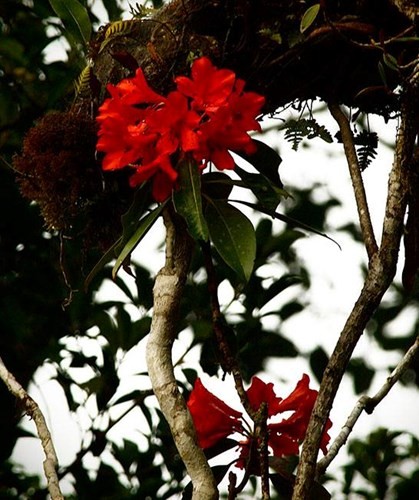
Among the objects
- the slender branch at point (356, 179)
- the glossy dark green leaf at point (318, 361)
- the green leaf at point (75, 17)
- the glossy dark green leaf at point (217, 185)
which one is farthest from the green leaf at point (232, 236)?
the glossy dark green leaf at point (318, 361)

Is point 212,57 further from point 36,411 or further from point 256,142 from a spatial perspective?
point 36,411

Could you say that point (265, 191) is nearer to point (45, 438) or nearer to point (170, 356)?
point (170, 356)

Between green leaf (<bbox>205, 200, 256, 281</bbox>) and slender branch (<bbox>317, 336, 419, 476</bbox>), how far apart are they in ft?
0.75

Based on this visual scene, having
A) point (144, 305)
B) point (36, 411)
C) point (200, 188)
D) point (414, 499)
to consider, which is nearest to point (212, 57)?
point (200, 188)

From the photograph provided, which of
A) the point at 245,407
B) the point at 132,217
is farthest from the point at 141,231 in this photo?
the point at 245,407

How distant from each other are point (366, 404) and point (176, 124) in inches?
17.6

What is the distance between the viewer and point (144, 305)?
2479mm

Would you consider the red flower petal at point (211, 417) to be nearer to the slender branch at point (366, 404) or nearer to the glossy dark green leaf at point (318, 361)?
the slender branch at point (366, 404)

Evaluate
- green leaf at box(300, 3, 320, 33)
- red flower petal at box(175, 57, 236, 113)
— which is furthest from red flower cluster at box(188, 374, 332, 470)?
green leaf at box(300, 3, 320, 33)

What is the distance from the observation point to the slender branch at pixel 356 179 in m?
1.42

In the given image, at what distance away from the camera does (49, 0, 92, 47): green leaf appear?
1.65m

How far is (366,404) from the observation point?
4.74 ft

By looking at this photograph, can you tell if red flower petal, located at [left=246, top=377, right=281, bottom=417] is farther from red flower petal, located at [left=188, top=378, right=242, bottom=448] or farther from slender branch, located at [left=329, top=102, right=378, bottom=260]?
slender branch, located at [left=329, top=102, right=378, bottom=260]

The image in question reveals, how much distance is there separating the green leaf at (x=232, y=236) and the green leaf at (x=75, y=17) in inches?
14.8
